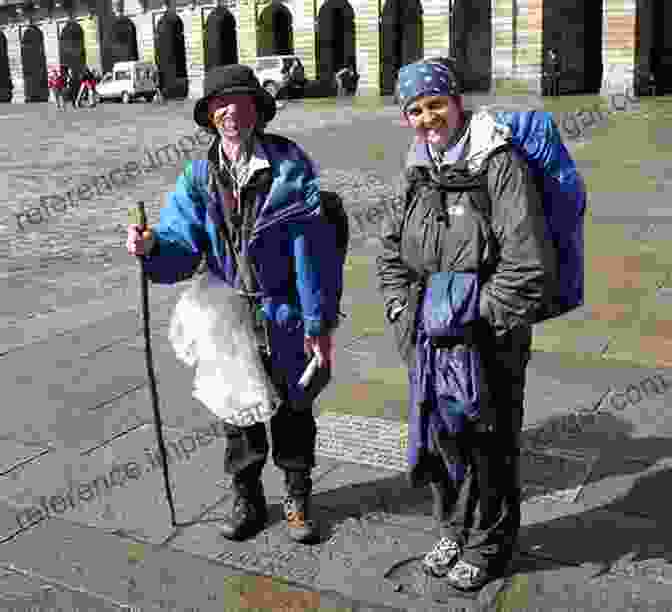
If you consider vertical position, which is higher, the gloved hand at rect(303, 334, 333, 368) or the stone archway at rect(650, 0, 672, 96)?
the stone archway at rect(650, 0, 672, 96)

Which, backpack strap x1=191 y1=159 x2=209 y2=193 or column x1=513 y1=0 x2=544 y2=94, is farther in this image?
column x1=513 y1=0 x2=544 y2=94

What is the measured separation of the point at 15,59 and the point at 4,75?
3.85 meters

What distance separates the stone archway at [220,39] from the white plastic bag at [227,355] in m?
41.9

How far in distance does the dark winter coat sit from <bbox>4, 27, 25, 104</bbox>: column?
53910 mm

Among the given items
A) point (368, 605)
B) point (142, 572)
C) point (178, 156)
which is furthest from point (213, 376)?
point (178, 156)

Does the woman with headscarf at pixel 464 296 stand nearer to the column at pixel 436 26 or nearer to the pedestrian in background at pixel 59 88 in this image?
the column at pixel 436 26

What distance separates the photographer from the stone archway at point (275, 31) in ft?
139

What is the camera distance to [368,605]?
330 centimetres

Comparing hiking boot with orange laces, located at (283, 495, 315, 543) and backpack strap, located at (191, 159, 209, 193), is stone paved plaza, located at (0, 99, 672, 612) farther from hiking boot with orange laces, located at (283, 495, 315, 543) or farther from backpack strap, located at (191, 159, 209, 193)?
backpack strap, located at (191, 159, 209, 193)

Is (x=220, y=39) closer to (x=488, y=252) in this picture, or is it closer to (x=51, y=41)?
(x=51, y=41)

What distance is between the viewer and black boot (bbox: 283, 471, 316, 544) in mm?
3754

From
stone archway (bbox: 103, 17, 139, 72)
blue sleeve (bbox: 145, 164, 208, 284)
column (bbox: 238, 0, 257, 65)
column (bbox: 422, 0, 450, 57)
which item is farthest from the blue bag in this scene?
stone archway (bbox: 103, 17, 139, 72)

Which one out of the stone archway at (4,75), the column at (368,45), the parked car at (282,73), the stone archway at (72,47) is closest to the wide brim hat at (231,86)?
the parked car at (282,73)

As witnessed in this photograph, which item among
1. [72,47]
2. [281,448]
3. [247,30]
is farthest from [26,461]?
[72,47]
